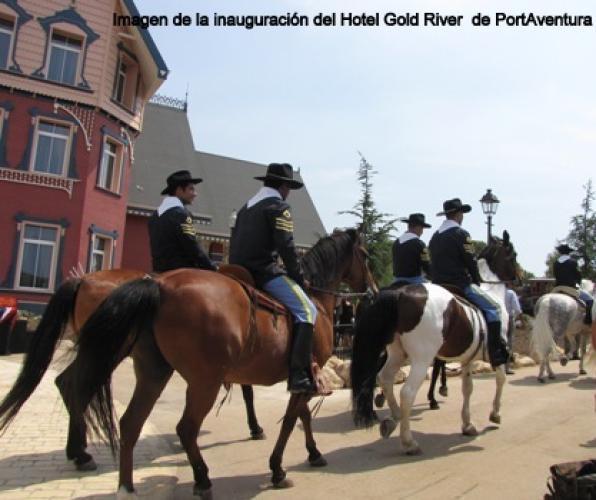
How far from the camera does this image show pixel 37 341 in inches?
173

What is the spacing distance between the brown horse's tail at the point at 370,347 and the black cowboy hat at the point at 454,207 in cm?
171

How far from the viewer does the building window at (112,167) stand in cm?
1822

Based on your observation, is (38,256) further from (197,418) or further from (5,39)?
(197,418)

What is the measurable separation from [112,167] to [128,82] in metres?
3.26

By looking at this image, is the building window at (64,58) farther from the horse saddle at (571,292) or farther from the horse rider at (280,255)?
the horse saddle at (571,292)

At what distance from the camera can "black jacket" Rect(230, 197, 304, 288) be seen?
4625mm

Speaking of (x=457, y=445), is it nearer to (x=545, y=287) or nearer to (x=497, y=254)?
(x=497, y=254)

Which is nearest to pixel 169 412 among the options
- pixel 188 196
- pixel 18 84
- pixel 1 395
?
pixel 1 395

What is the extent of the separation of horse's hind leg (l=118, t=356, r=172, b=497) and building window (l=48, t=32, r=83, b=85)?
15.8 m

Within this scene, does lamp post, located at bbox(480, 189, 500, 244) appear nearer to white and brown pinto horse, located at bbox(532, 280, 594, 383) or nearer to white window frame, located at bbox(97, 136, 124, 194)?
white and brown pinto horse, located at bbox(532, 280, 594, 383)

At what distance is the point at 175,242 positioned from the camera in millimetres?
5305

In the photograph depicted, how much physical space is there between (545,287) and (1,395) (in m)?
22.9

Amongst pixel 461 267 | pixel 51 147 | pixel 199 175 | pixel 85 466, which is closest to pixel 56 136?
pixel 51 147

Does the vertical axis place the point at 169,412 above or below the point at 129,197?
below
